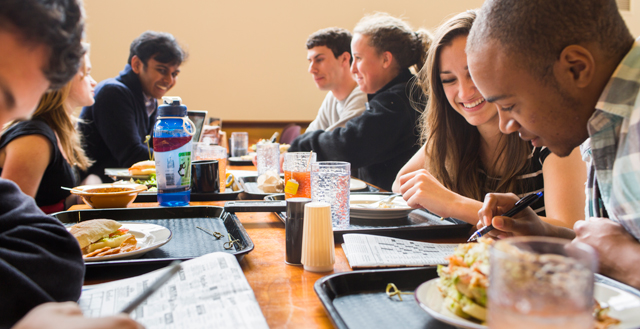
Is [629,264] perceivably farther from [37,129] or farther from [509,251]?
[37,129]

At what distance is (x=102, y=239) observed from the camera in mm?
901

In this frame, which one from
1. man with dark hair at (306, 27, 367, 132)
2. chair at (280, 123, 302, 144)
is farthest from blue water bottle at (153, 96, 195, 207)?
chair at (280, 123, 302, 144)

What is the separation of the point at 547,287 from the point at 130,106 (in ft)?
10.3

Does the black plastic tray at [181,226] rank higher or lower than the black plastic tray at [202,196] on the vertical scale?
higher

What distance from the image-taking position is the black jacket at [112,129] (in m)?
2.89

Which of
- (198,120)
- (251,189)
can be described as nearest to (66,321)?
(251,189)

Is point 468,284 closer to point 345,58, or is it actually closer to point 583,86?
point 583,86

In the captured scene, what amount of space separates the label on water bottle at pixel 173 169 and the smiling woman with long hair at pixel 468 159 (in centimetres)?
65

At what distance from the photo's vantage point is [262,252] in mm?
934

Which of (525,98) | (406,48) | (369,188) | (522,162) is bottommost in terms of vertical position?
(369,188)

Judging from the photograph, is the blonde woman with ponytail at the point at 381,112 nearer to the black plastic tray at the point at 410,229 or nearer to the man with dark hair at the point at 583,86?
the black plastic tray at the point at 410,229

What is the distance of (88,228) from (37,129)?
3.63 ft

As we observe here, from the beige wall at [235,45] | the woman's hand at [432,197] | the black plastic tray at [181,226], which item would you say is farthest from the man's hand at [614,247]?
the beige wall at [235,45]

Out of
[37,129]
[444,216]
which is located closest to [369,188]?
[444,216]
